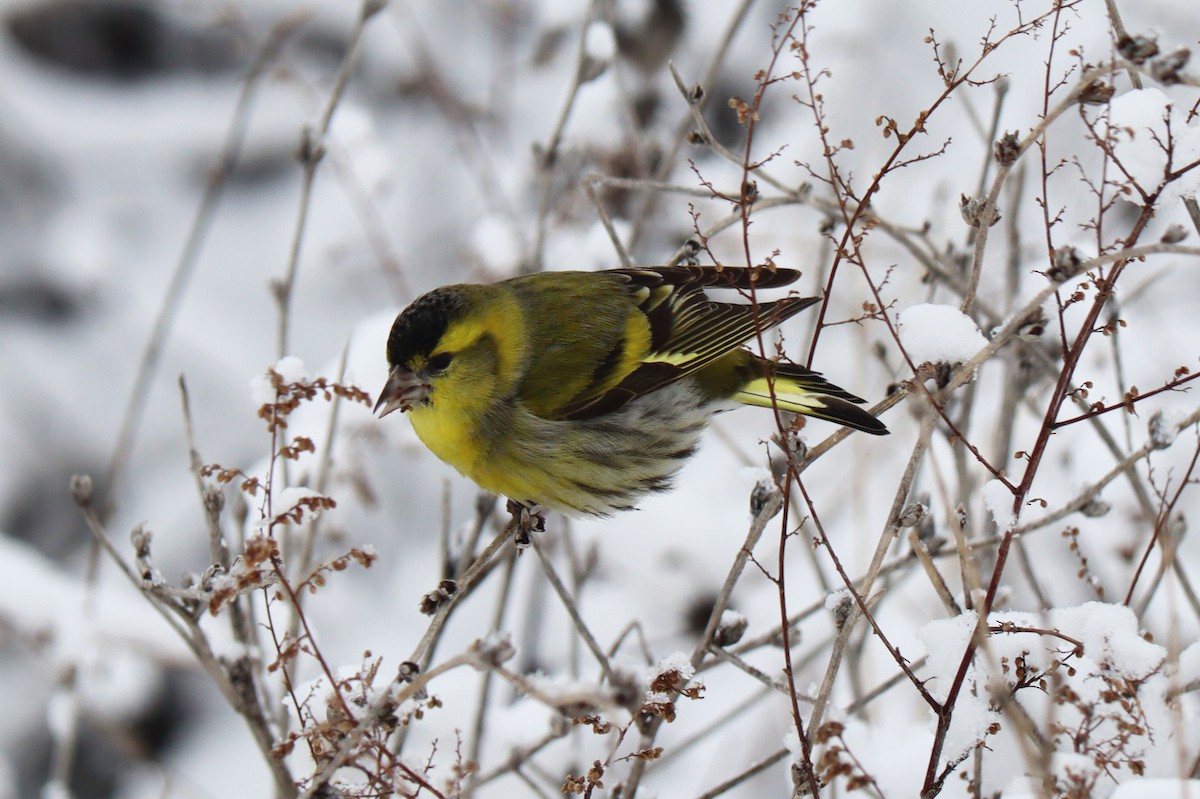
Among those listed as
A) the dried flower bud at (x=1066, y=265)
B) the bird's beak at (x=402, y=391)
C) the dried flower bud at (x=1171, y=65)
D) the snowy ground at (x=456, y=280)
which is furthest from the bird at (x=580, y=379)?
the dried flower bud at (x=1171, y=65)

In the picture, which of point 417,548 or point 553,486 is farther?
point 417,548

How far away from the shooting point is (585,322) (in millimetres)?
3195

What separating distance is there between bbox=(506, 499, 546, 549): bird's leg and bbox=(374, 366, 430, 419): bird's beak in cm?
38

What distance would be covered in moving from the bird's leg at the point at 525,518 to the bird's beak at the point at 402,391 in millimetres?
382

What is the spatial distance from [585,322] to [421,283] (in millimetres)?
2945

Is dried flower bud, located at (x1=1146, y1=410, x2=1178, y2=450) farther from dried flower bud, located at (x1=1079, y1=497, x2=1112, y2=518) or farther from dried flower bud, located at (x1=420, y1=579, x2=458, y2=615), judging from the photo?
dried flower bud, located at (x1=420, y1=579, x2=458, y2=615)

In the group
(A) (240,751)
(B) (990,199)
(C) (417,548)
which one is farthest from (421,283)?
(B) (990,199)

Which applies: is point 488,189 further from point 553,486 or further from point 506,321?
point 553,486

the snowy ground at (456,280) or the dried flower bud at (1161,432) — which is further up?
the snowy ground at (456,280)

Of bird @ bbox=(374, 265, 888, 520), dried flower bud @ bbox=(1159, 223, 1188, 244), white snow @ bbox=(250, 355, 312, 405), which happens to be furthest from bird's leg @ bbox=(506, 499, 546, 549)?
dried flower bud @ bbox=(1159, 223, 1188, 244)

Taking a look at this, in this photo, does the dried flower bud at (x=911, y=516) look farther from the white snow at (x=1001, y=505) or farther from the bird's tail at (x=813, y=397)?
the bird's tail at (x=813, y=397)

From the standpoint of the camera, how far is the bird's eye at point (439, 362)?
2.86 meters

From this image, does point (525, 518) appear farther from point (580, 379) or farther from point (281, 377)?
point (281, 377)

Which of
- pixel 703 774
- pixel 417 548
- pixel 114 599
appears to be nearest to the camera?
pixel 703 774
